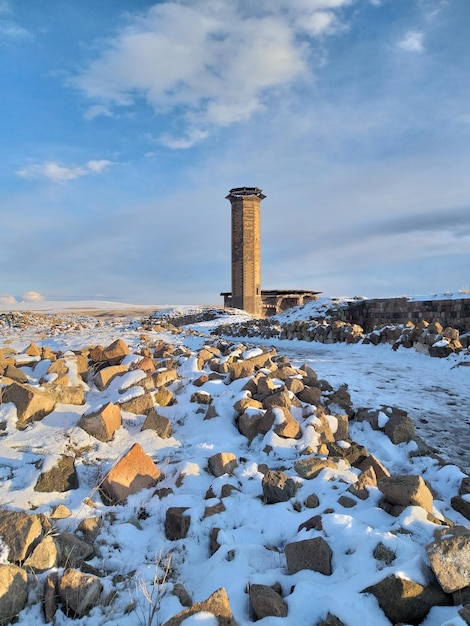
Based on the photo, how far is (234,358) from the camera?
657 centimetres

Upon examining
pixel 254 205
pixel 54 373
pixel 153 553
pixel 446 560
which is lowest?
pixel 153 553

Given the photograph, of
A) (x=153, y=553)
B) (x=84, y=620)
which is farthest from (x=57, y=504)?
(x=84, y=620)

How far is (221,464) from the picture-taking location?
11.4ft

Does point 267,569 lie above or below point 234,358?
below

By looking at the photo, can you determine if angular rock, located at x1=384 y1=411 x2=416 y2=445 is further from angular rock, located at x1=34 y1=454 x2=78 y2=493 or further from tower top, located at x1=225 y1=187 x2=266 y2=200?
tower top, located at x1=225 y1=187 x2=266 y2=200

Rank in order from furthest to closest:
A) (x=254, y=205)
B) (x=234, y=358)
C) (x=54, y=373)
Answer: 1. (x=254, y=205)
2. (x=234, y=358)
3. (x=54, y=373)

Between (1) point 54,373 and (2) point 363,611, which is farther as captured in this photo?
(1) point 54,373

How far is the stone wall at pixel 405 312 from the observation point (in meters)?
13.3

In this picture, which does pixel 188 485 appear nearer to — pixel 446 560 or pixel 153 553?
pixel 153 553

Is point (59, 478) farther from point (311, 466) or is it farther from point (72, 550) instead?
point (311, 466)

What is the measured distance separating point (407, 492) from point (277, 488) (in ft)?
2.92

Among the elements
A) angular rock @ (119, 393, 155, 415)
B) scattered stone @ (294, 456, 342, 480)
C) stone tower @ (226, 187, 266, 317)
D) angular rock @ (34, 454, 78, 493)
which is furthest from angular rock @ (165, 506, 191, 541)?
stone tower @ (226, 187, 266, 317)

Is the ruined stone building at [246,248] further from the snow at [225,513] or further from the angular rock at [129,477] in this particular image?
the angular rock at [129,477]

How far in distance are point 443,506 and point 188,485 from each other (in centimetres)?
192
